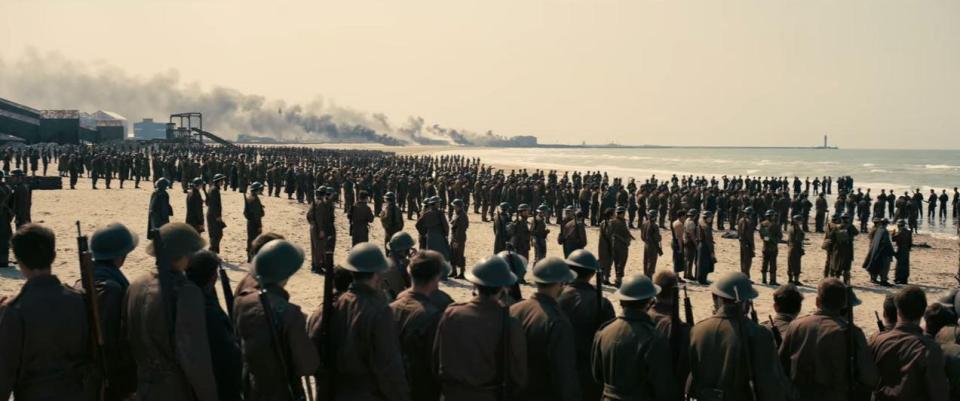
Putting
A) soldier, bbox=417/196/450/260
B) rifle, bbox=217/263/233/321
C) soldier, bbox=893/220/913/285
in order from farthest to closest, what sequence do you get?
soldier, bbox=893/220/913/285 < soldier, bbox=417/196/450/260 < rifle, bbox=217/263/233/321

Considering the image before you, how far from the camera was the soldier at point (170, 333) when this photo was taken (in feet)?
12.4

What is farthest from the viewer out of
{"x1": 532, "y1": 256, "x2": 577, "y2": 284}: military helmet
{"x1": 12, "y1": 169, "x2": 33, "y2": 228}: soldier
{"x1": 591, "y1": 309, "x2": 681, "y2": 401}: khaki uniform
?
{"x1": 12, "y1": 169, "x2": 33, "y2": 228}: soldier

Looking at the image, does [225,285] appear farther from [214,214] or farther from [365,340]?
[214,214]

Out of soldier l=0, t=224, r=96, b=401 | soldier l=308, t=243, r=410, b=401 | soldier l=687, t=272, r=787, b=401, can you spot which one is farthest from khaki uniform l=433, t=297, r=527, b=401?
soldier l=0, t=224, r=96, b=401

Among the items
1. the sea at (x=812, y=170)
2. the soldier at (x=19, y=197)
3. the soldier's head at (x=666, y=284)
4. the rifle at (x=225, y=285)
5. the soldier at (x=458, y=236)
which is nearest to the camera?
the rifle at (x=225, y=285)

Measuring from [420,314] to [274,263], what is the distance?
955mm

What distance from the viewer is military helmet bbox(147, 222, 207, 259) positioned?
4.04 metres

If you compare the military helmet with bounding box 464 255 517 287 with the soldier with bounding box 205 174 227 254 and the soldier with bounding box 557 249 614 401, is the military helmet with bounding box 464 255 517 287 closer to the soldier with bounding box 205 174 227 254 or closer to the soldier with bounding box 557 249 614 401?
the soldier with bounding box 557 249 614 401

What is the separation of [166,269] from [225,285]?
60 centimetres

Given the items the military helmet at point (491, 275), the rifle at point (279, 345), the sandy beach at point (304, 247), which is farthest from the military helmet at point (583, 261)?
the sandy beach at point (304, 247)

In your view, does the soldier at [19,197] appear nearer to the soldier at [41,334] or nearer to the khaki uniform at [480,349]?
the soldier at [41,334]

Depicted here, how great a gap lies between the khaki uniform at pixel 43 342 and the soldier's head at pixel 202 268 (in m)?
0.55

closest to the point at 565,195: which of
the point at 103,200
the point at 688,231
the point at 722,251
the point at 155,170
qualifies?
the point at 722,251

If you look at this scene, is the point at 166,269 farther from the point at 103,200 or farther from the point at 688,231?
the point at 103,200
